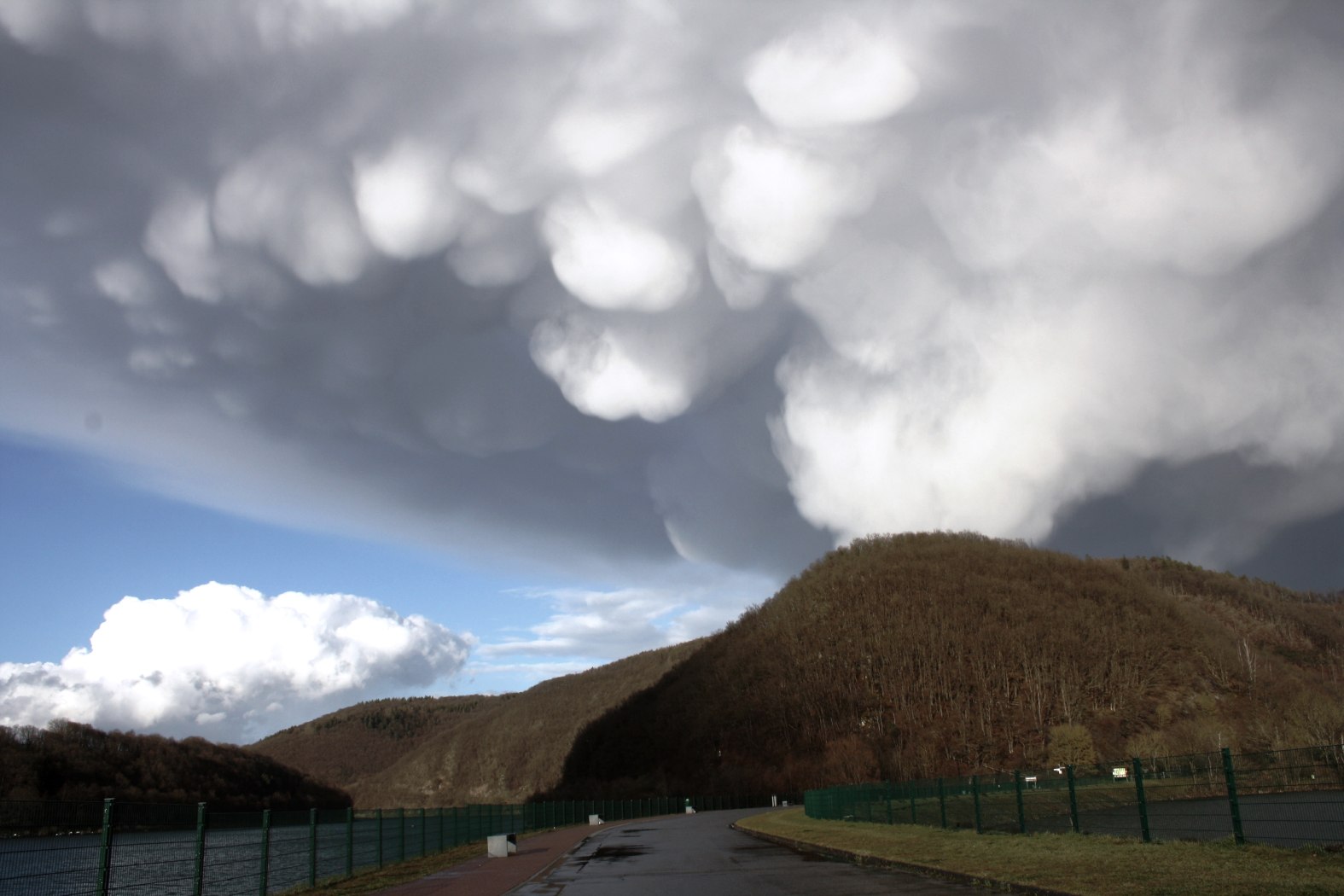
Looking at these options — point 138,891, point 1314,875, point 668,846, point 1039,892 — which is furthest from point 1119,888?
point 668,846

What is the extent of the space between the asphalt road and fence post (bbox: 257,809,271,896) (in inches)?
204

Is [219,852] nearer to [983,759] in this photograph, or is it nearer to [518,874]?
[518,874]

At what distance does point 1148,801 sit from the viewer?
29844 millimetres

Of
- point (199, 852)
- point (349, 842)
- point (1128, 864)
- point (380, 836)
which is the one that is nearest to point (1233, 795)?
point (1128, 864)

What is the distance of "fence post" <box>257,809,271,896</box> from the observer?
1966cm

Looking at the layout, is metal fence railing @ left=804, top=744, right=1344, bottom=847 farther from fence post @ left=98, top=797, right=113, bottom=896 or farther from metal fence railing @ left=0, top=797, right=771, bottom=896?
fence post @ left=98, top=797, right=113, bottom=896

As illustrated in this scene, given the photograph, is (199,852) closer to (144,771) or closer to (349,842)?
(349,842)

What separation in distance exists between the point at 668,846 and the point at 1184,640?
19127 centimetres

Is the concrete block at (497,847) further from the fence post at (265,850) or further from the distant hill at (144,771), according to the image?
the distant hill at (144,771)

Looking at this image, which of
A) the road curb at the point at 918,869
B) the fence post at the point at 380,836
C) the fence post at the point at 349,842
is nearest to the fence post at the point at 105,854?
the fence post at the point at 349,842

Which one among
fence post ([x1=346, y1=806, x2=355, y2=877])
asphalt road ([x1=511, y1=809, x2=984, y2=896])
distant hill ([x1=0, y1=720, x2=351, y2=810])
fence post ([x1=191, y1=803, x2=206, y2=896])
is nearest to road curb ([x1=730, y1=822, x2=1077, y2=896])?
asphalt road ([x1=511, y1=809, x2=984, y2=896])

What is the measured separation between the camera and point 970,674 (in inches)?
7402

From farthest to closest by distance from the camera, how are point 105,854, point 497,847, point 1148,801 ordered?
1. point 497,847
2. point 1148,801
3. point 105,854

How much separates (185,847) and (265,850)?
3665mm
